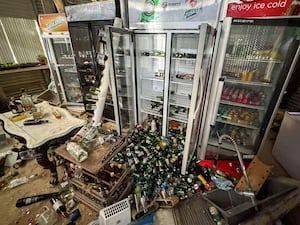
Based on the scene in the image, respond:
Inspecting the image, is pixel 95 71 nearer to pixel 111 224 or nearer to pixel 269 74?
pixel 111 224

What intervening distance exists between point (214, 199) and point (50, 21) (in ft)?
12.3

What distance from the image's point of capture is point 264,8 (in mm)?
1242

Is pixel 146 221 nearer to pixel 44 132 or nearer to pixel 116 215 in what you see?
pixel 116 215

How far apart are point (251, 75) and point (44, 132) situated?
230 centimetres

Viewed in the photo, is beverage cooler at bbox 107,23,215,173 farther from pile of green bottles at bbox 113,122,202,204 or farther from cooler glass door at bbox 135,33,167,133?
pile of green bottles at bbox 113,122,202,204

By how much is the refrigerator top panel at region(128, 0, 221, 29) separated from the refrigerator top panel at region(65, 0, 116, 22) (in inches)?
12.9

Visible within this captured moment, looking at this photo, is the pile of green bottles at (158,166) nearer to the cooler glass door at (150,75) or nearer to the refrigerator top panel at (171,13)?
the cooler glass door at (150,75)

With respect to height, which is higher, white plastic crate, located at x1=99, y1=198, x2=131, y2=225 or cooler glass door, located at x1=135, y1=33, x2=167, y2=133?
cooler glass door, located at x1=135, y1=33, x2=167, y2=133

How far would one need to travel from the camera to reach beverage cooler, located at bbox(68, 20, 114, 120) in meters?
2.31

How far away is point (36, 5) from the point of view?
3658mm

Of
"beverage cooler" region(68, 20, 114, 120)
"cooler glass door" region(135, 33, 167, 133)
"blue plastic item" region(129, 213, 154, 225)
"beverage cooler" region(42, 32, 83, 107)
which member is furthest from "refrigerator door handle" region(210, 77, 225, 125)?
"beverage cooler" region(42, 32, 83, 107)

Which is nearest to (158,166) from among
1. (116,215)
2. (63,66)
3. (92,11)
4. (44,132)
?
(116,215)

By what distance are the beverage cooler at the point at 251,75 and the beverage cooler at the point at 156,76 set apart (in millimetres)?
359

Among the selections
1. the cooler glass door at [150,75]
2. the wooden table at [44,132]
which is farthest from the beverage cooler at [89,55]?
the wooden table at [44,132]
